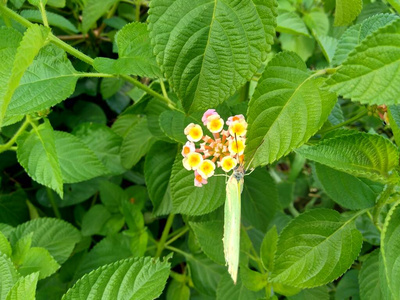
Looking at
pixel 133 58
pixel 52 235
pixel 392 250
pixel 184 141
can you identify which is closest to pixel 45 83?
pixel 133 58

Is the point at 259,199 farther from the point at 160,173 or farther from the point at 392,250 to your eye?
the point at 392,250

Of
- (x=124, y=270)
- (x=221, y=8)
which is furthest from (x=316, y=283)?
(x=221, y=8)

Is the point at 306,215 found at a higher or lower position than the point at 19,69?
lower

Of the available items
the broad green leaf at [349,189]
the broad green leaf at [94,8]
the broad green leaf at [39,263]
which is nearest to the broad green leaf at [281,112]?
the broad green leaf at [349,189]

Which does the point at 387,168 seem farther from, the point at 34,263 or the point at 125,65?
the point at 34,263

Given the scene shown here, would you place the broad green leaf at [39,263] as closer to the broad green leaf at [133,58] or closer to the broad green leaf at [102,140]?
the broad green leaf at [102,140]

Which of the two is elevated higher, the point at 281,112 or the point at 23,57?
the point at 23,57
